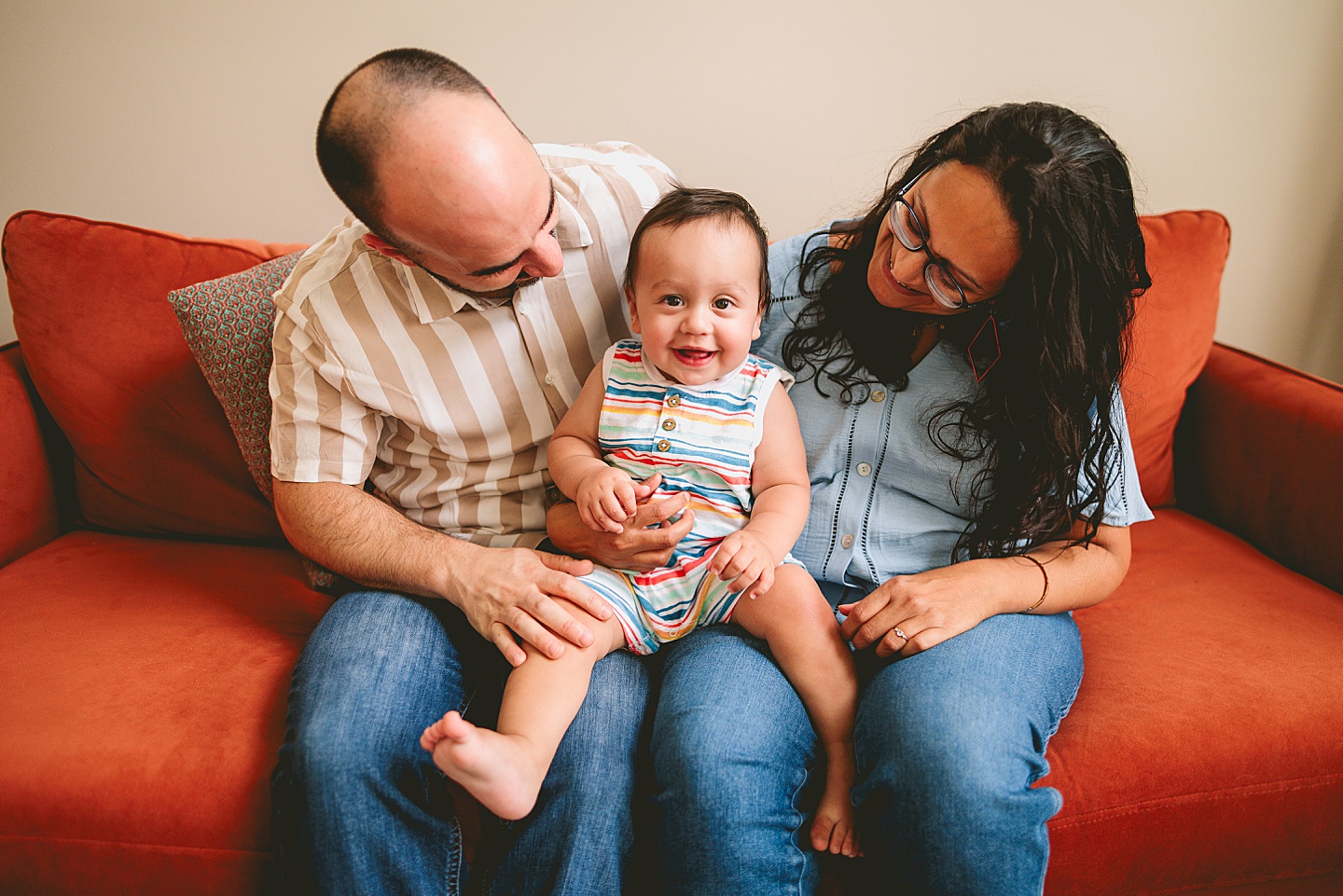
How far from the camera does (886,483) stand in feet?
4.19

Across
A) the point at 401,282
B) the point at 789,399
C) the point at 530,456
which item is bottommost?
the point at 530,456

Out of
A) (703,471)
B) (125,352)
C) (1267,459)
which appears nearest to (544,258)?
(703,471)

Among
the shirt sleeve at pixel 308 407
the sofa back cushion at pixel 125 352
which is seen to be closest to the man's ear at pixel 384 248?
the shirt sleeve at pixel 308 407

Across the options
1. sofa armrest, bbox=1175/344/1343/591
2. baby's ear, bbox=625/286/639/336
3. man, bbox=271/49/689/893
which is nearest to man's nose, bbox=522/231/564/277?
man, bbox=271/49/689/893

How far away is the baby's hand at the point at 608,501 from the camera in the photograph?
1.06 meters

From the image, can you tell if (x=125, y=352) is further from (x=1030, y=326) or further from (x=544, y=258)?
(x=1030, y=326)

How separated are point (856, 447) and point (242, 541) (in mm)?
1321

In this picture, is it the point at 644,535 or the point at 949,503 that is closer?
the point at 644,535

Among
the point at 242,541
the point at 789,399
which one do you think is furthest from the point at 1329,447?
the point at 242,541

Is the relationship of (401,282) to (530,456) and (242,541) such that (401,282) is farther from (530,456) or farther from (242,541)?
(242,541)

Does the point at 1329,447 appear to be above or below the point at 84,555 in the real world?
above

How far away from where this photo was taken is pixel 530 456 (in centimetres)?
134

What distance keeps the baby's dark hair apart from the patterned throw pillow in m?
0.69

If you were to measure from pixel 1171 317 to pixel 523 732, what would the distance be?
1524mm
